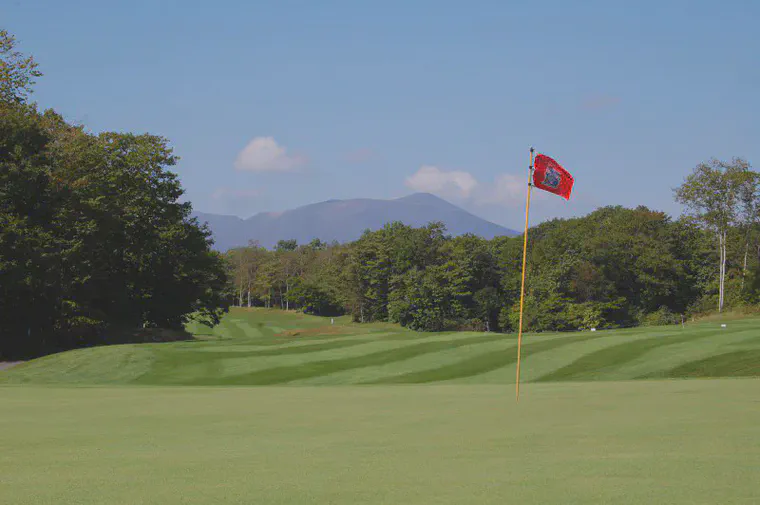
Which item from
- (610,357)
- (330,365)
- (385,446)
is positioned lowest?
(330,365)

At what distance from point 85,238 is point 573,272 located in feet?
204

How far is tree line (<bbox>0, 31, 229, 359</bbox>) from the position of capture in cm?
3509

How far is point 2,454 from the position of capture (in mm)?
7691

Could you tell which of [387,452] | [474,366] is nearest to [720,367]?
[474,366]

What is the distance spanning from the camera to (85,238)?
41000mm

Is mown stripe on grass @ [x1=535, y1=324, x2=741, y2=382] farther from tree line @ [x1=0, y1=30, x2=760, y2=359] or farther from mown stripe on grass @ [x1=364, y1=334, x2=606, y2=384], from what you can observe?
tree line @ [x1=0, y1=30, x2=760, y2=359]

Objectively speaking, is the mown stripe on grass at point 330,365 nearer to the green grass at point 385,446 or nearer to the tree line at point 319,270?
the green grass at point 385,446

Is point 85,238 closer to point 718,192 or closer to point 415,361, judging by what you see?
point 415,361

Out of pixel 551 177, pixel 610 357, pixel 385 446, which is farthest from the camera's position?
pixel 610 357

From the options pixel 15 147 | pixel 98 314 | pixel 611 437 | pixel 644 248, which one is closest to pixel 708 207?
pixel 644 248

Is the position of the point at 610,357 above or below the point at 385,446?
below

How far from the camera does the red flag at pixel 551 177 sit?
17250 millimetres

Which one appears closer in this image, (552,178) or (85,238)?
(552,178)

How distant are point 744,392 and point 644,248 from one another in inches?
3046
